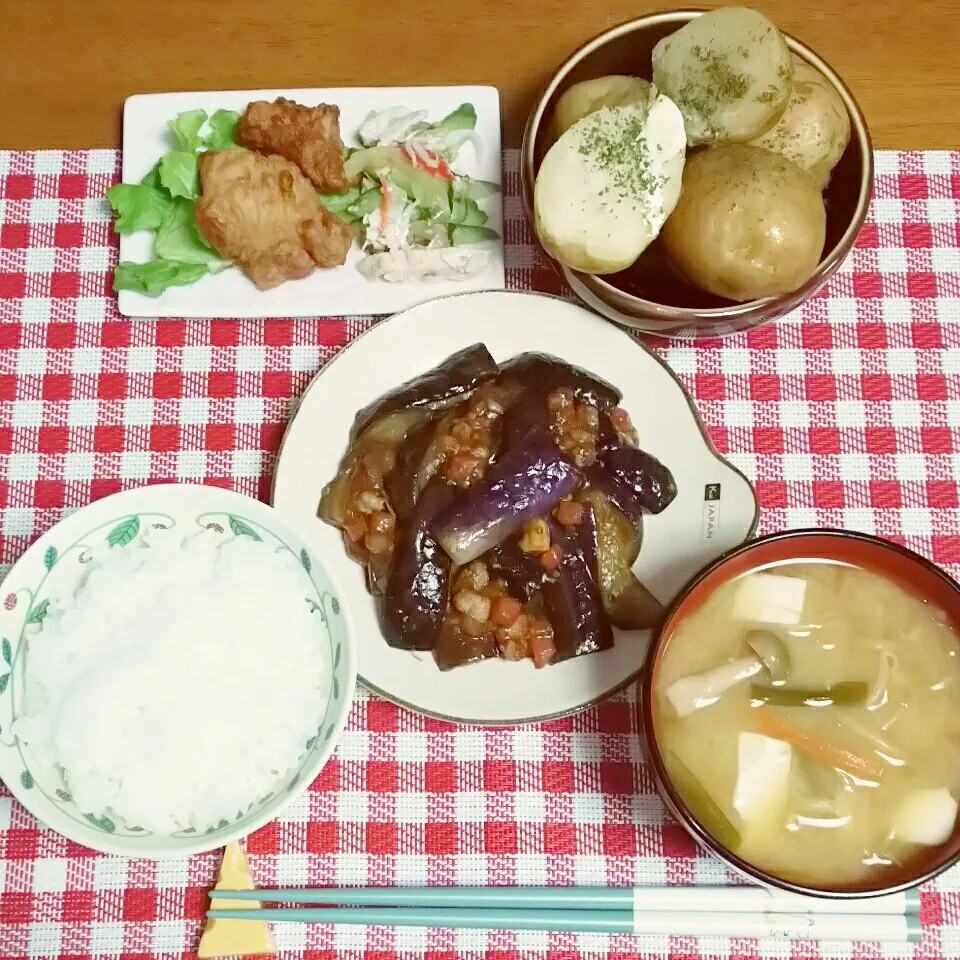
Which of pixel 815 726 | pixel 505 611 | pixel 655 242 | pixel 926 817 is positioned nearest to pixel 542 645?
pixel 505 611

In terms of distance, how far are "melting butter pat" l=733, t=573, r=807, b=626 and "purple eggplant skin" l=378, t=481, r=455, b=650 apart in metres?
0.62

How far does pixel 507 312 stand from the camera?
2186 mm

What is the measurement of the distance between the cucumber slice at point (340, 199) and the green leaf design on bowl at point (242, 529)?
33.9 inches

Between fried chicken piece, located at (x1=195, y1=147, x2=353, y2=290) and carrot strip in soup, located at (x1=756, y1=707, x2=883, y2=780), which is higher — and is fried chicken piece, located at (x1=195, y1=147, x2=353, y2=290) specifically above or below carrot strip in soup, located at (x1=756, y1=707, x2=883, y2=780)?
above

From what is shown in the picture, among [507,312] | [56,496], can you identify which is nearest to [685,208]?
[507,312]

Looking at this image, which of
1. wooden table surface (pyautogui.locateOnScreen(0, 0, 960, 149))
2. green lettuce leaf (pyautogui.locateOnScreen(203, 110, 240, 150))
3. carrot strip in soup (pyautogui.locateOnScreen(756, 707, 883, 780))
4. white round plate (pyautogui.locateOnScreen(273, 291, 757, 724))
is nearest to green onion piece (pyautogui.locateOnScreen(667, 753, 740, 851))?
carrot strip in soup (pyautogui.locateOnScreen(756, 707, 883, 780))

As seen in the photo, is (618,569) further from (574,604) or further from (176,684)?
(176,684)

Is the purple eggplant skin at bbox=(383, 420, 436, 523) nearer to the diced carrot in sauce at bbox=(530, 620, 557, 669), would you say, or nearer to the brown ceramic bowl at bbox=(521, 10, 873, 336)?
the diced carrot in sauce at bbox=(530, 620, 557, 669)

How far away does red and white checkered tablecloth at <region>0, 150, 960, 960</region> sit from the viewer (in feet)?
6.93

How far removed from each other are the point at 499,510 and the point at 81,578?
890mm

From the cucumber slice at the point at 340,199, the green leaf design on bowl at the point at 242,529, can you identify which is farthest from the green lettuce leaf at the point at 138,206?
the green leaf design on bowl at the point at 242,529

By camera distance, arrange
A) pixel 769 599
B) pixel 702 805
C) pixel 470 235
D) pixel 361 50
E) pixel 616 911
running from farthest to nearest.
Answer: pixel 361 50, pixel 470 235, pixel 616 911, pixel 769 599, pixel 702 805

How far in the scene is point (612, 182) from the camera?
6.15 feet

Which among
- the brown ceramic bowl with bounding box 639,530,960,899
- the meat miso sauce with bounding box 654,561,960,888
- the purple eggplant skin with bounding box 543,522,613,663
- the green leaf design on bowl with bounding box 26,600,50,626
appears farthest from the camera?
the purple eggplant skin with bounding box 543,522,613,663
